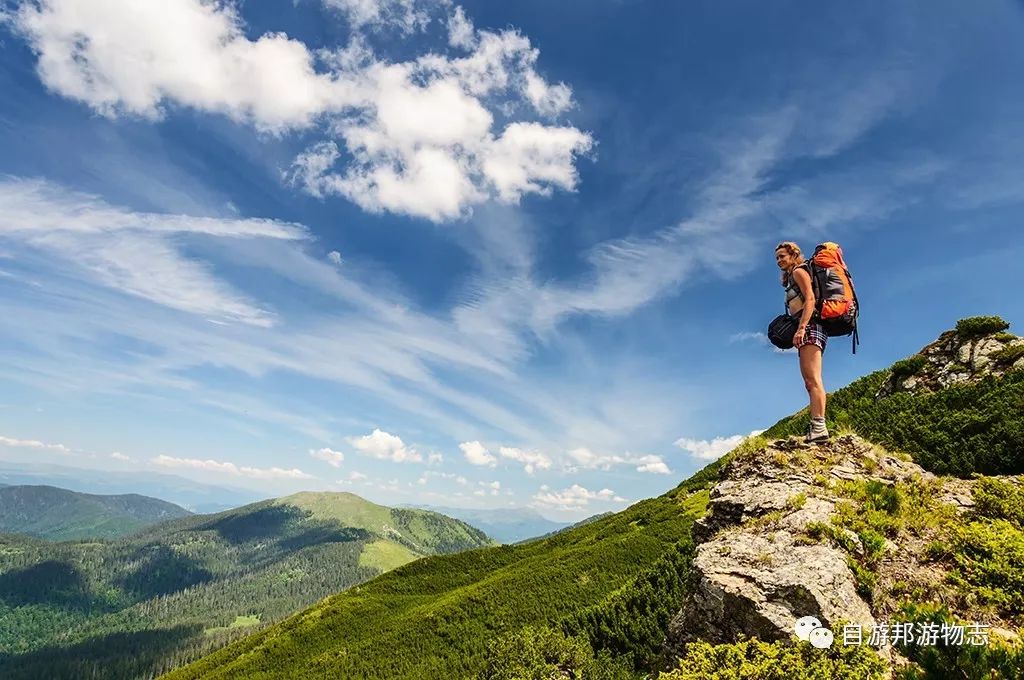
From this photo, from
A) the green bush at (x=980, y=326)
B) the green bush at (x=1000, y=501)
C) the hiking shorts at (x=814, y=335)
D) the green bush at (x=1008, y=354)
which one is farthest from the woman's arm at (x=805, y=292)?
the green bush at (x=980, y=326)

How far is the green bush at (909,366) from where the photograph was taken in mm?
23719

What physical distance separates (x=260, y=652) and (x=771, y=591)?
2342 inches

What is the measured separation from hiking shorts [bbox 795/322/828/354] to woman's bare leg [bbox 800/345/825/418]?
0.10 m

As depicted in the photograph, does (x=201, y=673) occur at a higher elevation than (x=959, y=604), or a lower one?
lower

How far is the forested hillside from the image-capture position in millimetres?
8336

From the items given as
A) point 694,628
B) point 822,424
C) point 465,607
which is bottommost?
point 465,607

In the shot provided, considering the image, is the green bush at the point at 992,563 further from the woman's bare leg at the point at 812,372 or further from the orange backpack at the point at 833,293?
the orange backpack at the point at 833,293

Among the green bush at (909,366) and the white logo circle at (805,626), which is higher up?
the green bush at (909,366)

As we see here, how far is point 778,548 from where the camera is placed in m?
9.73

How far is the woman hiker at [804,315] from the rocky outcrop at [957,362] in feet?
42.8

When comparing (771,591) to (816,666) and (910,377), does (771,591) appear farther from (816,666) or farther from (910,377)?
(910,377)

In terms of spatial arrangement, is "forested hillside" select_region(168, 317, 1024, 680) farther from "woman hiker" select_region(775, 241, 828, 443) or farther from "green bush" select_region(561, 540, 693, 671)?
"woman hiker" select_region(775, 241, 828, 443)

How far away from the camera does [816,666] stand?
7324 mm

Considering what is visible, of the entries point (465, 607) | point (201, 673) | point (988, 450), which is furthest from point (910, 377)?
point (201, 673)
